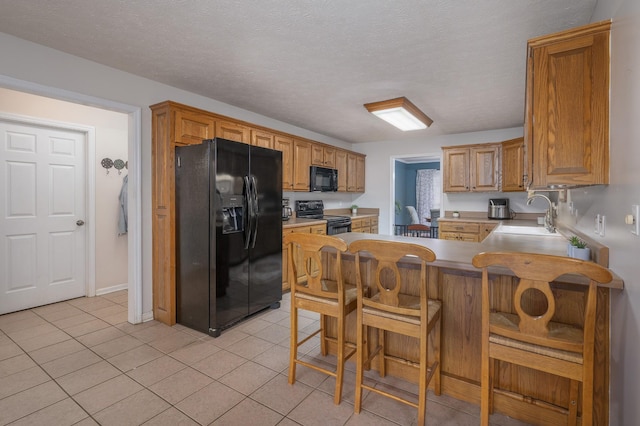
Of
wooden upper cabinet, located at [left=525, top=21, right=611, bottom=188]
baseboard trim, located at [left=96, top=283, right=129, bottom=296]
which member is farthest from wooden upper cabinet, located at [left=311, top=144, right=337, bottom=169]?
wooden upper cabinet, located at [left=525, top=21, right=611, bottom=188]

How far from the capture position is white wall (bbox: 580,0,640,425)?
1.26 metres

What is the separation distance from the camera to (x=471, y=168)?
17.3ft

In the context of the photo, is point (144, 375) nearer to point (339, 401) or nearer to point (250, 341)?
point (250, 341)

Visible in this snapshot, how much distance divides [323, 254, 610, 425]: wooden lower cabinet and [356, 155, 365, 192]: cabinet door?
4316 millimetres

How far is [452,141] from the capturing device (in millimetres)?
5719

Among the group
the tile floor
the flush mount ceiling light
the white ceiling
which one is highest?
the white ceiling

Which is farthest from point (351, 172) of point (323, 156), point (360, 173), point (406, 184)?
point (406, 184)

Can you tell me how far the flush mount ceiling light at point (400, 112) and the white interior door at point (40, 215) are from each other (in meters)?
3.68

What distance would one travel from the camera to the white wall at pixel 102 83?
2.43m

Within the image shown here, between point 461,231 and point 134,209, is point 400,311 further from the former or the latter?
point 461,231

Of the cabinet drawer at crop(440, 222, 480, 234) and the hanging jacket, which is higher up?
the hanging jacket

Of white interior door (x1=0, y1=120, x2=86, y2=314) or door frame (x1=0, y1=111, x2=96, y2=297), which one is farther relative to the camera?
door frame (x1=0, y1=111, x2=96, y2=297)

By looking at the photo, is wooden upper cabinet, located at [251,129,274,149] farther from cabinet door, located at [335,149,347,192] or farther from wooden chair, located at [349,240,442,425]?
wooden chair, located at [349,240,442,425]

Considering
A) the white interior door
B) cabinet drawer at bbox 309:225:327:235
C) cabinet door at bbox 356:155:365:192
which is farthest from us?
cabinet door at bbox 356:155:365:192
